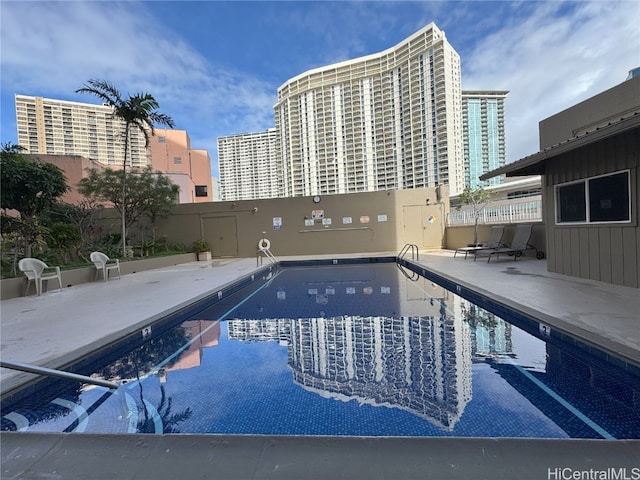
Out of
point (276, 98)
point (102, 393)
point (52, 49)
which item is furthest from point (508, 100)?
point (102, 393)

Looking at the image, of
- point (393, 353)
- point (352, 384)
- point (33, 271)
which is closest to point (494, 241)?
point (393, 353)

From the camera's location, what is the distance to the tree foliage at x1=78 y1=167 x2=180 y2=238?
1191 cm

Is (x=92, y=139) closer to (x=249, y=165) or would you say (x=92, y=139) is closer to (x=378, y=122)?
(x=249, y=165)

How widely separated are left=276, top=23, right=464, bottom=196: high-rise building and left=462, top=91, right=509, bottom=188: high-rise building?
415 cm

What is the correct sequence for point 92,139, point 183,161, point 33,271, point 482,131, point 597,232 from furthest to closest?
point 482,131 < point 183,161 < point 92,139 < point 33,271 < point 597,232

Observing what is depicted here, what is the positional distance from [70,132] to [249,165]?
81.1ft

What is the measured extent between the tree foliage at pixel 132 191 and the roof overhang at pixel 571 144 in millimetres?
10839

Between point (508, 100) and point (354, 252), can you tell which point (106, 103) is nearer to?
point (354, 252)

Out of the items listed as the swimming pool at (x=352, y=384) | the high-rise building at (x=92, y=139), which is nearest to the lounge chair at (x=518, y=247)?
the swimming pool at (x=352, y=384)

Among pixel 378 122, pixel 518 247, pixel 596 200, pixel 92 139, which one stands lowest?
pixel 518 247

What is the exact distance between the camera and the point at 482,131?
44.7 m

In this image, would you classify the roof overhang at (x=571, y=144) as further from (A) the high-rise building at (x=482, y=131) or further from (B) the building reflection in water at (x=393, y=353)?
(A) the high-rise building at (x=482, y=131)

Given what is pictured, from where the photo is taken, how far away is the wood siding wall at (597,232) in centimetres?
496
